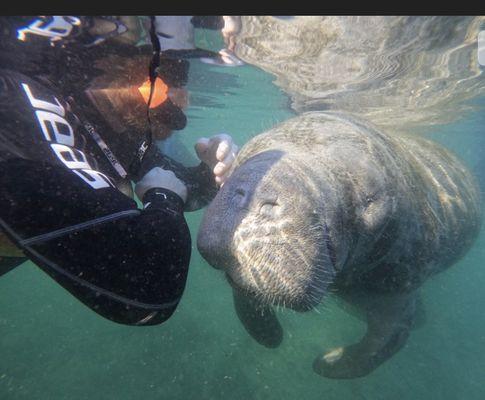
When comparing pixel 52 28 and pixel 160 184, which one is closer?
pixel 160 184

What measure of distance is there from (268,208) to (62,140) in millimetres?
1274

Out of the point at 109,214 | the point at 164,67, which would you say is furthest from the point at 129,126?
the point at 164,67

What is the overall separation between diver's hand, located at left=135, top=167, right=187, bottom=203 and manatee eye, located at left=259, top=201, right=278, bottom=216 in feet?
2.11

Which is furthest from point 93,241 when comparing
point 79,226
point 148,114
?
point 148,114

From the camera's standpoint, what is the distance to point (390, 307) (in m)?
5.04

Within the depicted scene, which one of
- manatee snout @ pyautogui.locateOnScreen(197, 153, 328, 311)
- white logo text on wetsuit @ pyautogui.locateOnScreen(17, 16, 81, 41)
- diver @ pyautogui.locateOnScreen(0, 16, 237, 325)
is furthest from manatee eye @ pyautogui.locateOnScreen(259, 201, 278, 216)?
white logo text on wetsuit @ pyautogui.locateOnScreen(17, 16, 81, 41)

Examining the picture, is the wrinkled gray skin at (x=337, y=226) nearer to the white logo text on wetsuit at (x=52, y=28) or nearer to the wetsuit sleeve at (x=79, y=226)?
the wetsuit sleeve at (x=79, y=226)

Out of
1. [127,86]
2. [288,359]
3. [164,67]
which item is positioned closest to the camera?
[127,86]

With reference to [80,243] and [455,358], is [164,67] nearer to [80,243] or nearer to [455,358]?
[80,243]

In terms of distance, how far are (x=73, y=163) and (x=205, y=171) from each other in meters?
2.18

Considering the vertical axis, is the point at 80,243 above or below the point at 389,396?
above

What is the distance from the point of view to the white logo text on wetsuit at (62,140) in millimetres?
1820

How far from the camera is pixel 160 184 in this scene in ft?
8.50

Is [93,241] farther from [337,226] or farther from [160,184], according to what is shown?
[337,226]
